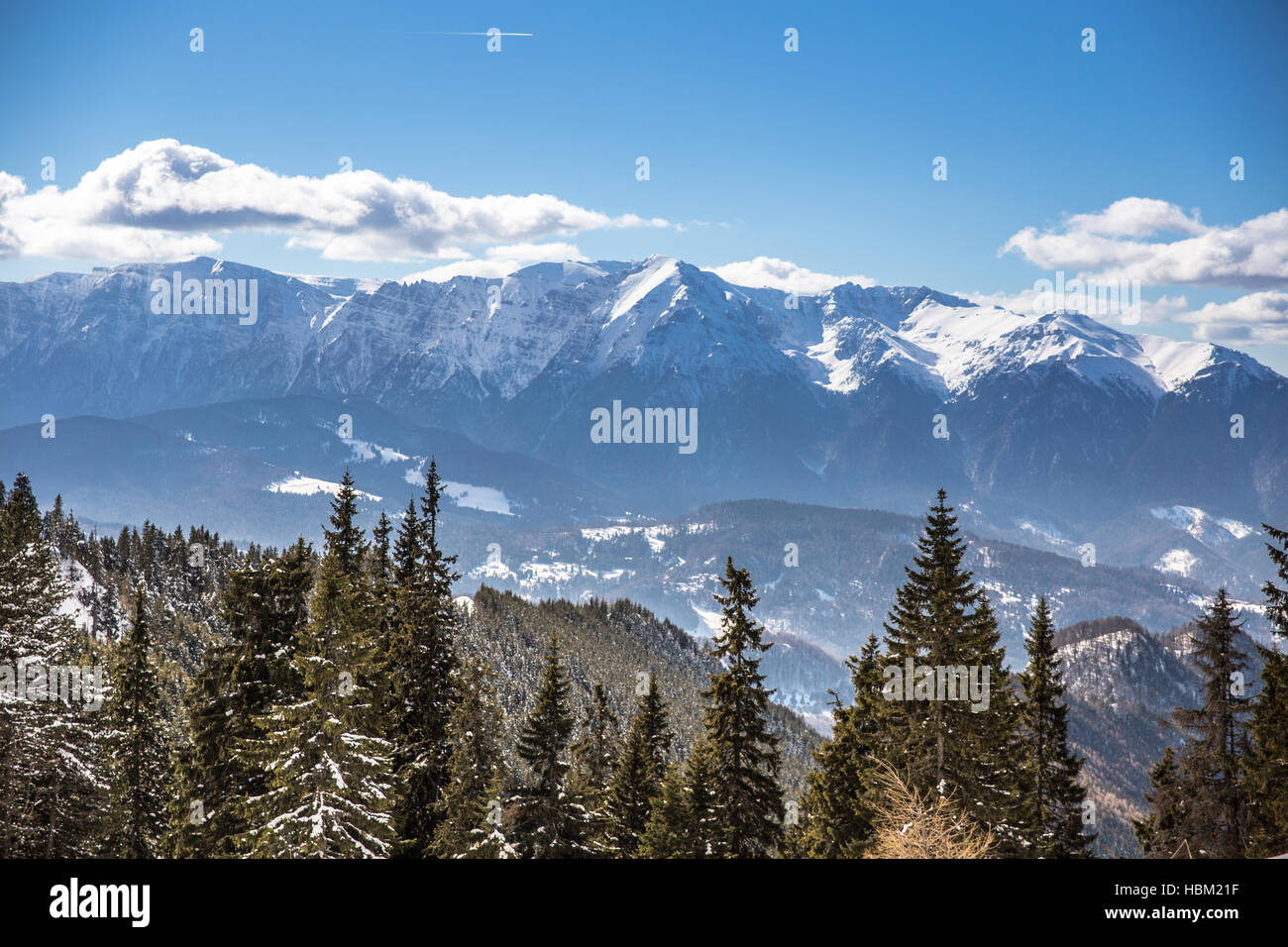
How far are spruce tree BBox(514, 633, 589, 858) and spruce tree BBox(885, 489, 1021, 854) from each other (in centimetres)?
1208

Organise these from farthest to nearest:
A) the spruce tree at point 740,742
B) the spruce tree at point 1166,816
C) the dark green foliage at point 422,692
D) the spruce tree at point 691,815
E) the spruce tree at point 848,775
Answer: the spruce tree at point 1166,816 < the spruce tree at point 691,815 < the spruce tree at point 848,775 < the dark green foliage at point 422,692 < the spruce tree at point 740,742

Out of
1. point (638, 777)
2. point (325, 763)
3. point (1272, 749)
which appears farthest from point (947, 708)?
point (325, 763)

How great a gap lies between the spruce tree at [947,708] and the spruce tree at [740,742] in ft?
16.9

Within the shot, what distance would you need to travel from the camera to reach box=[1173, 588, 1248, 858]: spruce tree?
3850 cm

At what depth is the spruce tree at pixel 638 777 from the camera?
46.7m

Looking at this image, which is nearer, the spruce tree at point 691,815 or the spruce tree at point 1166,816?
the spruce tree at point 691,815

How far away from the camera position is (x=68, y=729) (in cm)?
3366

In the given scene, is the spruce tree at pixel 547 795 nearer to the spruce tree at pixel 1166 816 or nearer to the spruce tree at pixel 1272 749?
the spruce tree at pixel 1166 816

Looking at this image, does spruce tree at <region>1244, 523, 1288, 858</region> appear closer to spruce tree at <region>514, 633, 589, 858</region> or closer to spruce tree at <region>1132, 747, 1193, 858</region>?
spruce tree at <region>1132, 747, 1193, 858</region>

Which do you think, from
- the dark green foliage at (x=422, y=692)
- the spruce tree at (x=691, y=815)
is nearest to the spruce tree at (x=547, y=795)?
the dark green foliage at (x=422, y=692)
